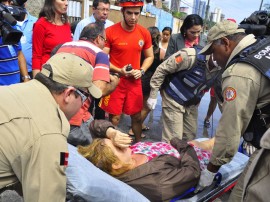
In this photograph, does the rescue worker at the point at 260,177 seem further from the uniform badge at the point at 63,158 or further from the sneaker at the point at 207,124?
the sneaker at the point at 207,124

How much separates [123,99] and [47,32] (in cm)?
109

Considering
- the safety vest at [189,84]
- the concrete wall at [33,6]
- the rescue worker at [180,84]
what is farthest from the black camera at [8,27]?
the concrete wall at [33,6]

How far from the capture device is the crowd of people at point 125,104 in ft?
3.65

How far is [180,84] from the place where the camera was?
298 centimetres

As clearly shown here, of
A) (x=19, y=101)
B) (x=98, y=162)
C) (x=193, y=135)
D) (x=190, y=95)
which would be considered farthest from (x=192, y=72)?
(x=19, y=101)

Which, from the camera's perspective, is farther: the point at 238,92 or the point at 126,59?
the point at 126,59

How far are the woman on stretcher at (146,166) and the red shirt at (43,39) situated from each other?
107cm

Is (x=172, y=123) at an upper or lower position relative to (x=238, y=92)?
lower

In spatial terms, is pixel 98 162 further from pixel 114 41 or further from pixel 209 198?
pixel 114 41

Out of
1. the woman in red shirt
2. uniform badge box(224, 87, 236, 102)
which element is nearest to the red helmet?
the woman in red shirt

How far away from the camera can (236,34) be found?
1971 millimetres

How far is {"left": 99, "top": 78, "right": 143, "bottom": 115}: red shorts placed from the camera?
3.40m

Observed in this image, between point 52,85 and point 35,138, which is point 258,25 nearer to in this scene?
point 52,85

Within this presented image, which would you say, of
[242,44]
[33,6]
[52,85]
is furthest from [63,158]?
[33,6]
